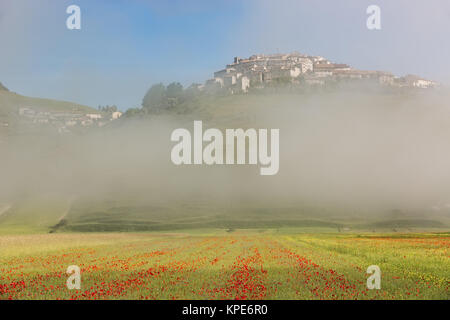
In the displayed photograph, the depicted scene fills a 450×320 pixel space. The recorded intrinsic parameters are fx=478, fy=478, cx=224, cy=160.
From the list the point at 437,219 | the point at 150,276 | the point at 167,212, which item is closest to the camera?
the point at 150,276

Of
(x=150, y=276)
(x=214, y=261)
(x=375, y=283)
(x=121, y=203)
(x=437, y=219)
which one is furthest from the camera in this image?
(x=121, y=203)

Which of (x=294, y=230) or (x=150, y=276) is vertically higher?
(x=150, y=276)

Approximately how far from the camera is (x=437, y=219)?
536 ft

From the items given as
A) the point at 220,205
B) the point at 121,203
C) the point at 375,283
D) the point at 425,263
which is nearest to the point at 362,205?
the point at 220,205

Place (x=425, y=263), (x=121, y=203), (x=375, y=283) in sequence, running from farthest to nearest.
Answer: (x=121, y=203)
(x=425, y=263)
(x=375, y=283)

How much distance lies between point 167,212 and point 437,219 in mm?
94783
